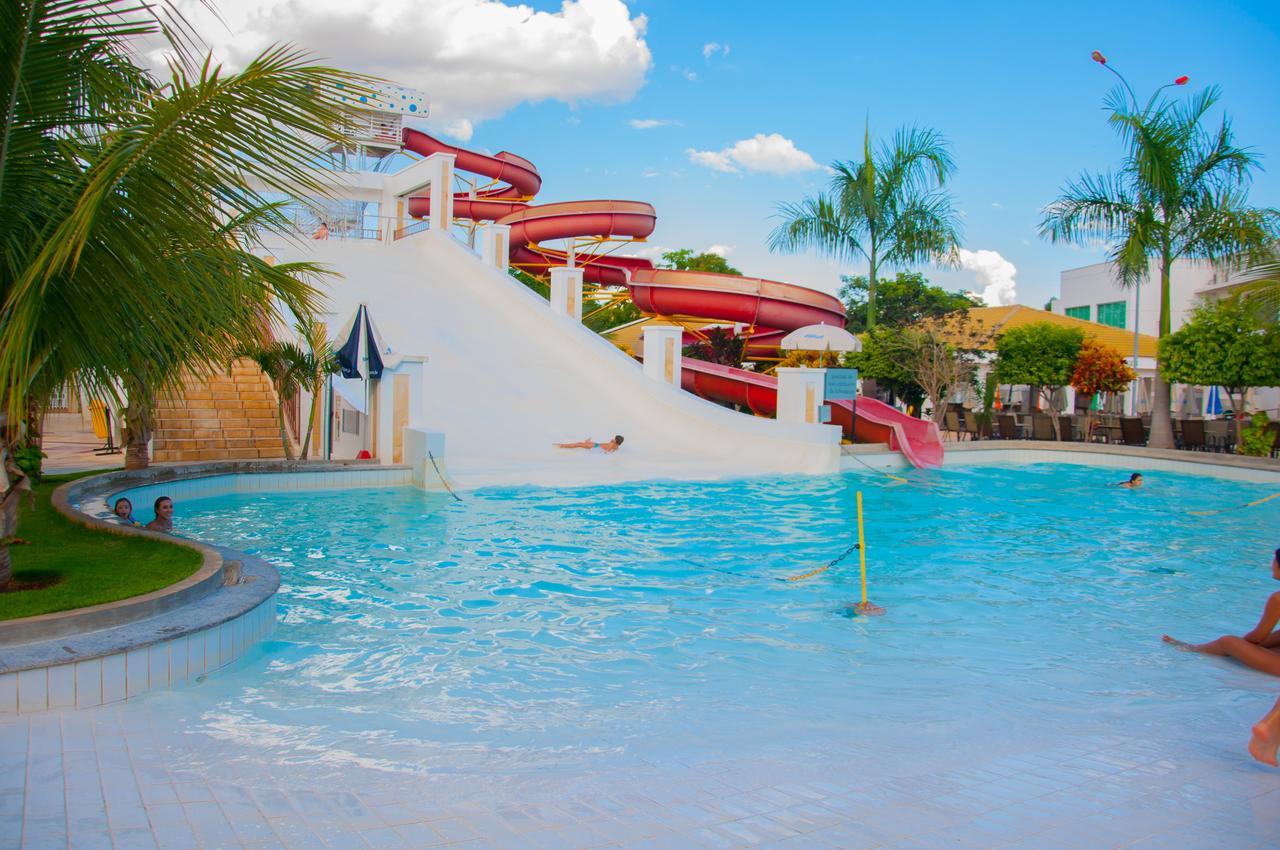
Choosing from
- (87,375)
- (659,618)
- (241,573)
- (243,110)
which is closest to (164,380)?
(87,375)

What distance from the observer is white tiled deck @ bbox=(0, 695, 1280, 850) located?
3.09 m

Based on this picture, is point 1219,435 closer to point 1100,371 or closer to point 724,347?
point 1100,371

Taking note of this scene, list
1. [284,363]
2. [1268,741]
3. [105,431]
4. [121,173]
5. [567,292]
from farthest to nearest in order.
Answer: [567,292], [105,431], [284,363], [121,173], [1268,741]

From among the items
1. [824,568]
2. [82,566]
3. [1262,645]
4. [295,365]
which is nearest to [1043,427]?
[824,568]

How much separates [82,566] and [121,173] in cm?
281

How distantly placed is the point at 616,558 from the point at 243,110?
212 inches

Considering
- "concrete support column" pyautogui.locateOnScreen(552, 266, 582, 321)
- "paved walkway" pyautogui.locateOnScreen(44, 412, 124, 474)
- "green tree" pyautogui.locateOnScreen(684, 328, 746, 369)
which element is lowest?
"paved walkway" pyautogui.locateOnScreen(44, 412, 124, 474)

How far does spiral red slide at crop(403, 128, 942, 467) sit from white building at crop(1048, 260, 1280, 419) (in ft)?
40.6

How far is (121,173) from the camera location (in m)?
4.08

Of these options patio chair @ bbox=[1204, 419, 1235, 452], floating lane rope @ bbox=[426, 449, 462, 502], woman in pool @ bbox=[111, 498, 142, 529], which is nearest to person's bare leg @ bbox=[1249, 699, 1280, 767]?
woman in pool @ bbox=[111, 498, 142, 529]

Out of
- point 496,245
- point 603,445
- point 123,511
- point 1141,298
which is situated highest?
point 1141,298

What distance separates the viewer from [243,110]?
4113mm

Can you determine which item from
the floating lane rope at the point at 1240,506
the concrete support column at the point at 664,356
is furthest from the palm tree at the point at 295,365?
the floating lane rope at the point at 1240,506

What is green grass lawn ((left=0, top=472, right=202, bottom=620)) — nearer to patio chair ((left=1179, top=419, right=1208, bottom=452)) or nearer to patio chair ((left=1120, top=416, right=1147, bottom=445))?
patio chair ((left=1120, top=416, right=1147, bottom=445))
